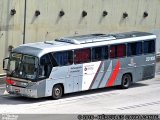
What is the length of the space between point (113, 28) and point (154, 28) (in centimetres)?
475

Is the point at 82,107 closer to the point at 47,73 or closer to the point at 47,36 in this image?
the point at 47,73

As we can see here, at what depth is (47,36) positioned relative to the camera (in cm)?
3031

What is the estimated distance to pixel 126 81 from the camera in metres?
27.5

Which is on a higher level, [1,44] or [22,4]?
[22,4]

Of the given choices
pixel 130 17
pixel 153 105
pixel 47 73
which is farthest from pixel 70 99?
pixel 130 17

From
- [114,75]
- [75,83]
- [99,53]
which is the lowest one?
[75,83]

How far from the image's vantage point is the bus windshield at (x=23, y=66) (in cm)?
2339

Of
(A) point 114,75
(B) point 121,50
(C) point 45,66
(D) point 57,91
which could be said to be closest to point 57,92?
(D) point 57,91

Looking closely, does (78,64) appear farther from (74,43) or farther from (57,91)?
(57,91)

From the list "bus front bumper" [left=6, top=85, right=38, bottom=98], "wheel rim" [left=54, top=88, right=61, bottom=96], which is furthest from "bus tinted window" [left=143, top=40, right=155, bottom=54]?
"bus front bumper" [left=6, top=85, right=38, bottom=98]

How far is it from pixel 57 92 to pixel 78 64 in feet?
5.61

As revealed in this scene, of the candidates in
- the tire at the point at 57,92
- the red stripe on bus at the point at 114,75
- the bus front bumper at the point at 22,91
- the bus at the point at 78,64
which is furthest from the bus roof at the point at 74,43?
the tire at the point at 57,92

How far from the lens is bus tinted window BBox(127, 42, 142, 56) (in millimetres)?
27312

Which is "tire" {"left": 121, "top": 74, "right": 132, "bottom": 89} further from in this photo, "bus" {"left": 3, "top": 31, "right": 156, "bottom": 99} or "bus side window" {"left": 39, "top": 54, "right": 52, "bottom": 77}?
"bus side window" {"left": 39, "top": 54, "right": 52, "bottom": 77}
